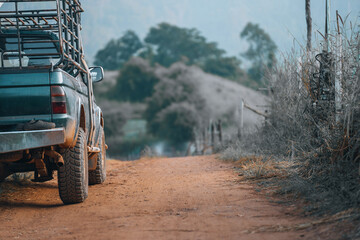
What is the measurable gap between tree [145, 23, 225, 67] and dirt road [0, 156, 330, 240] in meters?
41.2

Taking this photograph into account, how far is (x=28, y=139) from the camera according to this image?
5164 millimetres

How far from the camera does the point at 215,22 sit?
71.6m

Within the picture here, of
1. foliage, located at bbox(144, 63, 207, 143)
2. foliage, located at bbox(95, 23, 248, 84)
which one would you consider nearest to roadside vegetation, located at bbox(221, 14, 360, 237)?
foliage, located at bbox(144, 63, 207, 143)

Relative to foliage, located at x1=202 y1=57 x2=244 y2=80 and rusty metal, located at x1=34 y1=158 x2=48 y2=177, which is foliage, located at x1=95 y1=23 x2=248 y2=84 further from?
rusty metal, located at x1=34 y1=158 x2=48 y2=177

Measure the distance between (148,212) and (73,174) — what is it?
112cm

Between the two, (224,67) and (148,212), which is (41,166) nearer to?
(148,212)

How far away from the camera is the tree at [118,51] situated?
46.3 m

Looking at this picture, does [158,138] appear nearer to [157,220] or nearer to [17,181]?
[17,181]

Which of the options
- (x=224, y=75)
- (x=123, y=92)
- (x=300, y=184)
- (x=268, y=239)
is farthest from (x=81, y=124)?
(x=224, y=75)

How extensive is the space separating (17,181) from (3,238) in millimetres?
3587

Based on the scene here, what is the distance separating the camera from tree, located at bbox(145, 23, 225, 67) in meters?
49.2

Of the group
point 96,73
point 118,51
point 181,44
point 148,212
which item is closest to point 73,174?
point 148,212

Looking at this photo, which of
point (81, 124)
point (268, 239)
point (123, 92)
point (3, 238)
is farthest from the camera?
point (123, 92)

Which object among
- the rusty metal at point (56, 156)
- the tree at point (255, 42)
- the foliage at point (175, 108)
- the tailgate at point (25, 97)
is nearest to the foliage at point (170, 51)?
the tree at point (255, 42)
